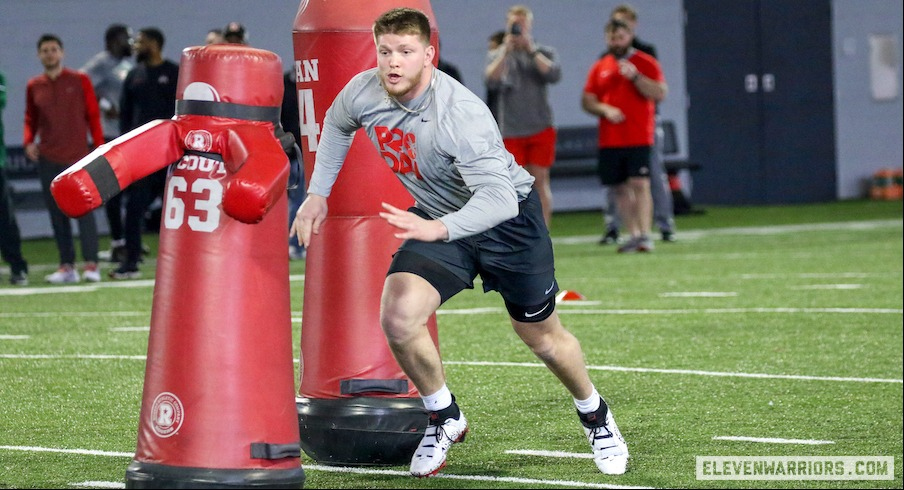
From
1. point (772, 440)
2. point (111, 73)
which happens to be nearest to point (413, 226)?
point (772, 440)

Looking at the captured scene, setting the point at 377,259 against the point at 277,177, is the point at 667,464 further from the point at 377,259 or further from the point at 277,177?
the point at 277,177

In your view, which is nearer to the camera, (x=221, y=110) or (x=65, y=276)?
(x=221, y=110)

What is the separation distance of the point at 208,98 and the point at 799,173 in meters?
20.1

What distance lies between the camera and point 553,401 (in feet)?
21.4

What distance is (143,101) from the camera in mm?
12742

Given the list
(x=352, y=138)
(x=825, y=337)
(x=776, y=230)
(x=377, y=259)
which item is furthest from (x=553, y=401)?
(x=776, y=230)

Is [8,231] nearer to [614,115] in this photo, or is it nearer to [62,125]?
[62,125]

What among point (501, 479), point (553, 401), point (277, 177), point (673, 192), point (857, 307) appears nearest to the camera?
point (277, 177)

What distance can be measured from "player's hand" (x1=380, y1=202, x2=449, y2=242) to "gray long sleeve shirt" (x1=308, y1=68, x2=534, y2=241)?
67 mm

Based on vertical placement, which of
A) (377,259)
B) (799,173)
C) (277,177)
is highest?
(277,177)

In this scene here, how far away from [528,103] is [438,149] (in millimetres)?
9501

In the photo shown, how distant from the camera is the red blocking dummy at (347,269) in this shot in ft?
17.8

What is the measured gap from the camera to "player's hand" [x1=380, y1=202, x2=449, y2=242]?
14.4 ft

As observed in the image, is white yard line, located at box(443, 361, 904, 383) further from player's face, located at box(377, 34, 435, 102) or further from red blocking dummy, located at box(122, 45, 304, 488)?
red blocking dummy, located at box(122, 45, 304, 488)
